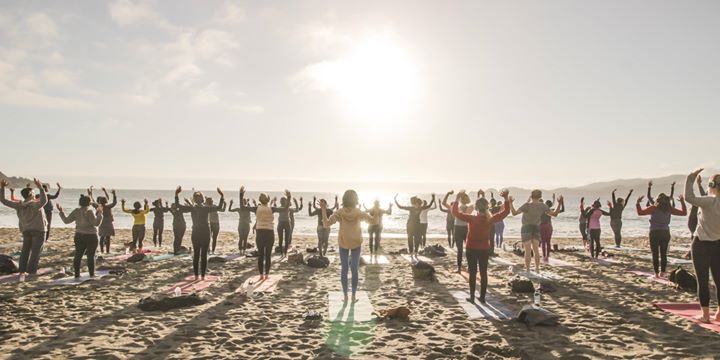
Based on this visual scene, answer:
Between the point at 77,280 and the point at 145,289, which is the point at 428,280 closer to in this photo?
the point at 145,289

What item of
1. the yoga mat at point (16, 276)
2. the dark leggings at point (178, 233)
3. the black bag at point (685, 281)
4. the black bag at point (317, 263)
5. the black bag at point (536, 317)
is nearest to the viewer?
the black bag at point (536, 317)

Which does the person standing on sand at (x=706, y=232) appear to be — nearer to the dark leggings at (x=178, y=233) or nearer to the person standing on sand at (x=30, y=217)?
the person standing on sand at (x=30, y=217)

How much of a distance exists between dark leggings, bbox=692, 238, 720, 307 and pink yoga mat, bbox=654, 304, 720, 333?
1.04 feet

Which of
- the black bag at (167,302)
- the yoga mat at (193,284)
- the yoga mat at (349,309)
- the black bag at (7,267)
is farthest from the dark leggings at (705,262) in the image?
the black bag at (7,267)

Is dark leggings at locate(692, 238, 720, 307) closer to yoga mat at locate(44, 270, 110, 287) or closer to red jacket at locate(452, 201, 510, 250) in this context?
red jacket at locate(452, 201, 510, 250)

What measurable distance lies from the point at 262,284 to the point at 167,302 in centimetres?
275

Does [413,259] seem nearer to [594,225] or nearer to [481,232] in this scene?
[594,225]

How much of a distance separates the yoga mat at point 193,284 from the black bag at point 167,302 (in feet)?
4.08

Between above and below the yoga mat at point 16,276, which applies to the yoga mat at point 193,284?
below

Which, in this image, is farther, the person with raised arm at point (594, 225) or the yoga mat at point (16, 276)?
the person with raised arm at point (594, 225)

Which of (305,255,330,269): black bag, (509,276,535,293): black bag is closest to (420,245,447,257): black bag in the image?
→ (305,255,330,269): black bag

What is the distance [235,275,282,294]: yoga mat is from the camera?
990cm

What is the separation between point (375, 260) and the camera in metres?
15.8

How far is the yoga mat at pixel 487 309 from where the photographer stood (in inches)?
306
